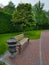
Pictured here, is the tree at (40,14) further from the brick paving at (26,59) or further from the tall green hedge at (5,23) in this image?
the brick paving at (26,59)

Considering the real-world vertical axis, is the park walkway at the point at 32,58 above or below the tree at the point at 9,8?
below

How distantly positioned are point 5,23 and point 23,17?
3004 mm

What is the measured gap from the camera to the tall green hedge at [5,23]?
34.0 metres

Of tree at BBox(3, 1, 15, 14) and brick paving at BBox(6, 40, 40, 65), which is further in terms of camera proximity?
tree at BBox(3, 1, 15, 14)

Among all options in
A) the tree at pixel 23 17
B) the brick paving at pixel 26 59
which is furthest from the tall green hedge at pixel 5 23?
the brick paving at pixel 26 59

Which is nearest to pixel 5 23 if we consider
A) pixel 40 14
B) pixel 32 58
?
pixel 32 58

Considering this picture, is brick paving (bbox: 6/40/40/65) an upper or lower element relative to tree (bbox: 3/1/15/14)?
lower

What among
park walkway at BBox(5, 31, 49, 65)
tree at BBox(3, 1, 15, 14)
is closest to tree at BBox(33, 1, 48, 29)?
tree at BBox(3, 1, 15, 14)

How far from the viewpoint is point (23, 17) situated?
112 ft

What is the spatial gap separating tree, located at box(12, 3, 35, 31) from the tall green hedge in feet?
4.64

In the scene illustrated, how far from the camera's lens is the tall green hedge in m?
34.0

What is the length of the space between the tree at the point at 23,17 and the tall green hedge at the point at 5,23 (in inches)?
55.7

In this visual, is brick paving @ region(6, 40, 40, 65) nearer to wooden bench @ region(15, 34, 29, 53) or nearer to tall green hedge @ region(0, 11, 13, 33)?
wooden bench @ region(15, 34, 29, 53)

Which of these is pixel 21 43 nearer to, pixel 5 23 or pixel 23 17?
pixel 23 17
